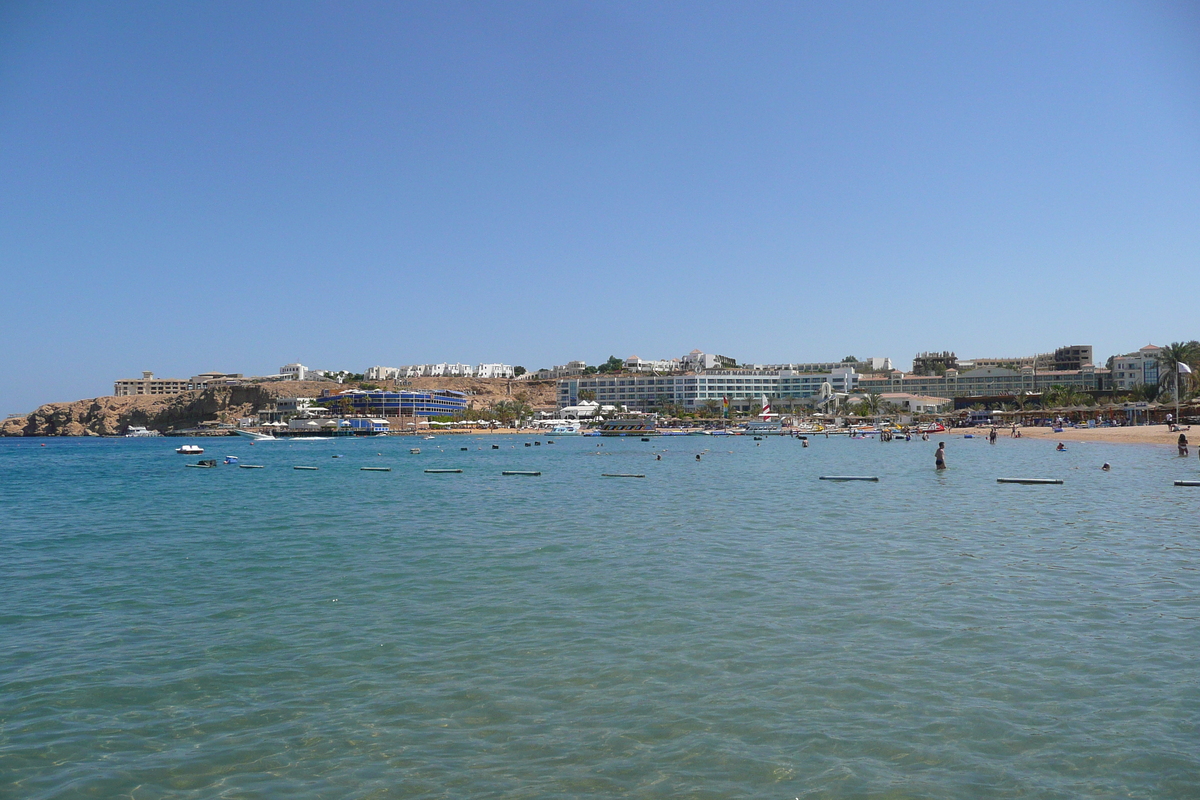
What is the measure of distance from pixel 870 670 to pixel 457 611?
603cm

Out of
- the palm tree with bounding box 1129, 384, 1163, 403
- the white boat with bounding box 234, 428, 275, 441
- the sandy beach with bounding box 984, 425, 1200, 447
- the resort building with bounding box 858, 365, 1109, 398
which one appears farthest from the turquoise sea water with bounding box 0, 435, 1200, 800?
the resort building with bounding box 858, 365, 1109, 398

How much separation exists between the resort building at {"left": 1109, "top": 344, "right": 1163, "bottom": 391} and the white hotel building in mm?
52592

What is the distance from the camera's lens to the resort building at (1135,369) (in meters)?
151

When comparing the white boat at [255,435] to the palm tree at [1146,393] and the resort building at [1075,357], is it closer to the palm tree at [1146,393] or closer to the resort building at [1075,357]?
the palm tree at [1146,393]

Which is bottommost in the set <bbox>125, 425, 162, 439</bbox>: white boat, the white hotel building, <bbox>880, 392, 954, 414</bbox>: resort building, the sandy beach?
<bbox>125, 425, 162, 439</bbox>: white boat

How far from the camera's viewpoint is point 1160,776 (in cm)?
614

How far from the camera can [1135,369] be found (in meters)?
155

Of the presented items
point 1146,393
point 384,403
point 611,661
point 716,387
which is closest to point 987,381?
point 1146,393

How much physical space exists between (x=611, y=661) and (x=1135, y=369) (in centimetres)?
18177

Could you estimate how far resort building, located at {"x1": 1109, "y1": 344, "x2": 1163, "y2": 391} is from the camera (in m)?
151

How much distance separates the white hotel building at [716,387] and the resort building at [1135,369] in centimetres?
5259

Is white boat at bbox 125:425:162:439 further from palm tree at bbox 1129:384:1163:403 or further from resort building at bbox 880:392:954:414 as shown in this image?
palm tree at bbox 1129:384:1163:403

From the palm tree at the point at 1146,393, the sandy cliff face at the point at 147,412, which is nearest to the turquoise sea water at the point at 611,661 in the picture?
the palm tree at the point at 1146,393

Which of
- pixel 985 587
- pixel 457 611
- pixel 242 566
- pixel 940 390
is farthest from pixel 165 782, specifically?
pixel 940 390
